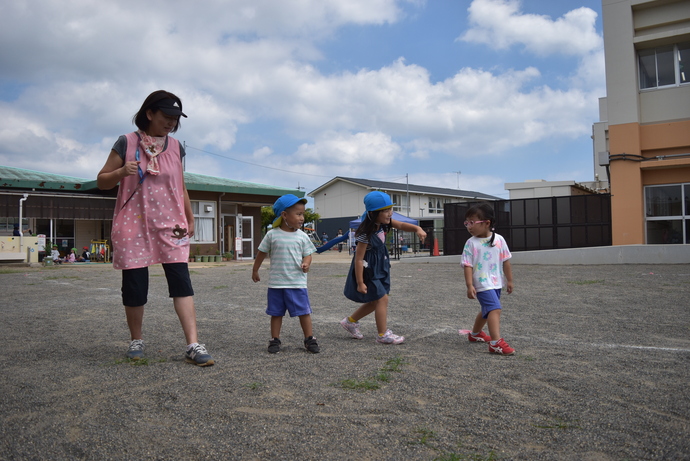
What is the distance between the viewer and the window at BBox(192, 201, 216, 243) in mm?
23452

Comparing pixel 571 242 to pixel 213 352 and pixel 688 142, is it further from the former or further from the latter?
pixel 213 352

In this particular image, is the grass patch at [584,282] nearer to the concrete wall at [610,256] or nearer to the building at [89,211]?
the concrete wall at [610,256]

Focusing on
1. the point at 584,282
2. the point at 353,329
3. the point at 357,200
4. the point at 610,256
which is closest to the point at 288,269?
the point at 353,329

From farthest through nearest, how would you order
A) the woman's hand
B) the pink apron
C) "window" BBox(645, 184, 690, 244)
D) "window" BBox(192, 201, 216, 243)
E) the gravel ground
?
1. "window" BBox(192, 201, 216, 243)
2. "window" BBox(645, 184, 690, 244)
3. the pink apron
4. the woman's hand
5. the gravel ground

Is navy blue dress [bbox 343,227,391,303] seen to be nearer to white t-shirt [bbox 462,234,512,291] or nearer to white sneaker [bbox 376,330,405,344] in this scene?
white sneaker [bbox 376,330,405,344]

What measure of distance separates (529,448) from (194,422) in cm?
144

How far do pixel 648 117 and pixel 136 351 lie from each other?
1655 centimetres

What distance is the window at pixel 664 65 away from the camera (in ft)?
50.4

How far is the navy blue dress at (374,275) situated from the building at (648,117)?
45.0 feet

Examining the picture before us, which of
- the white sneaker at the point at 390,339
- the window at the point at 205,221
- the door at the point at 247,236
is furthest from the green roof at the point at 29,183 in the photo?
the white sneaker at the point at 390,339

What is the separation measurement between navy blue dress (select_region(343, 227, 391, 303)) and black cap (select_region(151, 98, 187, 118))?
1.81m

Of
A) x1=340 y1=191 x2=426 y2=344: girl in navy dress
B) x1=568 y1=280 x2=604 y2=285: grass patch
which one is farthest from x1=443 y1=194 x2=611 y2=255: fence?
x1=340 y1=191 x2=426 y2=344: girl in navy dress

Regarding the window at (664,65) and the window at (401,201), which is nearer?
the window at (664,65)

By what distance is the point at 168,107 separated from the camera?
355 centimetres
